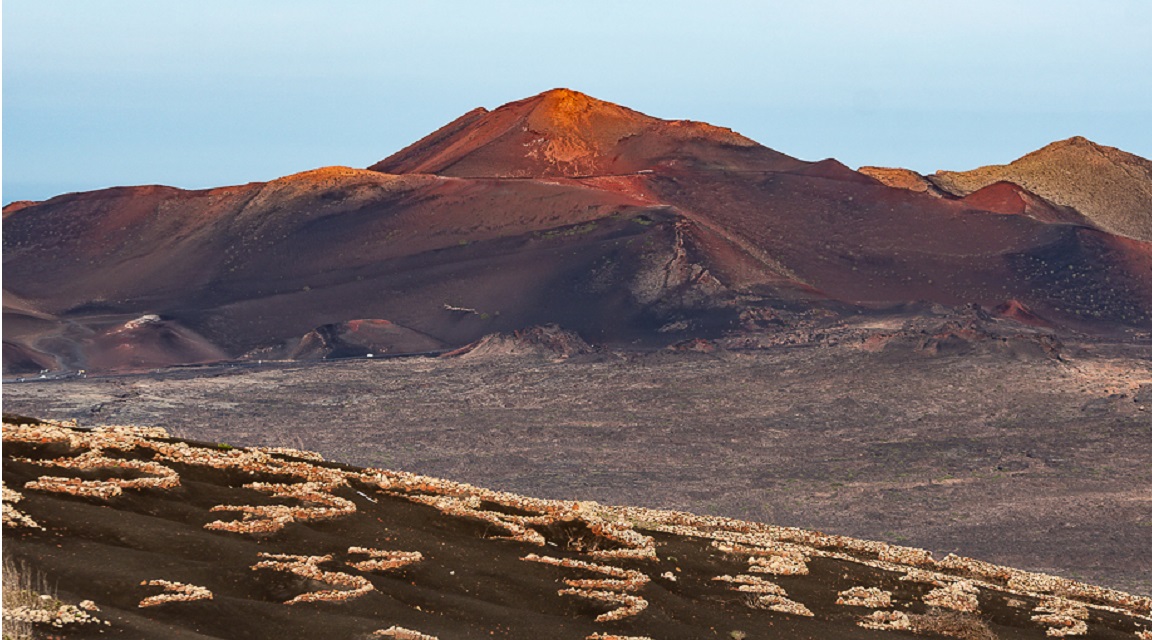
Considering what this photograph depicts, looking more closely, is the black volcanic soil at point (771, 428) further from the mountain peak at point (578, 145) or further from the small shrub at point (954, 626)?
the mountain peak at point (578, 145)

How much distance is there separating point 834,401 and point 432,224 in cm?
5275

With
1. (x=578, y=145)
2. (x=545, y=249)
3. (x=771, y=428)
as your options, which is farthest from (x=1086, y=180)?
(x=771, y=428)

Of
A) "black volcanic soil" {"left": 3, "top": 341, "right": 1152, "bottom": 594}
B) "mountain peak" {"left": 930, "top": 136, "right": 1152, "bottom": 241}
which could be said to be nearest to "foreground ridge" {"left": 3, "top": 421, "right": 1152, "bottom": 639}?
"black volcanic soil" {"left": 3, "top": 341, "right": 1152, "bottom": 594}

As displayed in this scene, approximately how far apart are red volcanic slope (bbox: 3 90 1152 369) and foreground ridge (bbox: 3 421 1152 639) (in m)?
74.3

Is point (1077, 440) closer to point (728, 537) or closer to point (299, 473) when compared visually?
point (728, 537)

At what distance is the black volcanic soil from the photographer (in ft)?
205

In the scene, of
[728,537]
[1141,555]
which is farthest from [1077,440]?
[728,537]

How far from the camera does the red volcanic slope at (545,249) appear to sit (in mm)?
114562

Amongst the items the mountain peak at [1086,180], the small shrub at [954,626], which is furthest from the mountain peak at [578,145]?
the small shrub at [954,626]

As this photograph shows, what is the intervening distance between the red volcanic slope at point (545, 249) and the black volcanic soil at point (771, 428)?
1290 cm

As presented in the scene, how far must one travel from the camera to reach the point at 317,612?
2184 centimetres

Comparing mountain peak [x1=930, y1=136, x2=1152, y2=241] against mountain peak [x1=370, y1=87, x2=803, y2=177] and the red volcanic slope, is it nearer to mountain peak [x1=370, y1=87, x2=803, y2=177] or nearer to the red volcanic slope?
the red volcanic slope

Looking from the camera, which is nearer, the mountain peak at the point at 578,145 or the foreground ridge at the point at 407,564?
the foreground ridge at the point at 407,564

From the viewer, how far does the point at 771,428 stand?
3223 inches
